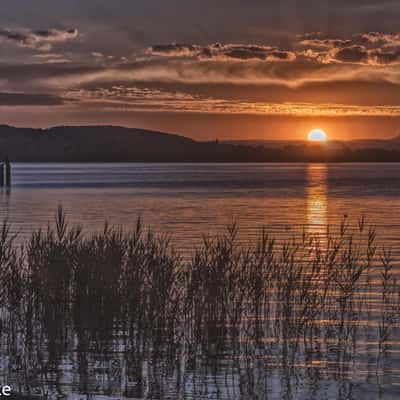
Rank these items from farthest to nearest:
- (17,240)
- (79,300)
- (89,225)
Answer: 1. (89,225)
2. (17,240)
3. (79,300)

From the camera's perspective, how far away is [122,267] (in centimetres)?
1734

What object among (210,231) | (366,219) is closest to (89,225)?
(210,231)

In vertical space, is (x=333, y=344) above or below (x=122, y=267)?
below

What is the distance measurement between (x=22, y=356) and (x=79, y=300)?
1615 mm

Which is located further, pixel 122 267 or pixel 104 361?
pixel 122 267

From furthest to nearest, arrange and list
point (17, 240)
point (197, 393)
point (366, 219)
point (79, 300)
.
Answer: point (366, 219)
point (17, 240)
point (79, 300)
point (197, 393)

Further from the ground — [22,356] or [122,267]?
[122,267]

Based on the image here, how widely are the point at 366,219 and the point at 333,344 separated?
1398 inches

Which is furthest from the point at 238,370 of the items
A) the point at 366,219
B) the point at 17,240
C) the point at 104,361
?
the point at 366,219

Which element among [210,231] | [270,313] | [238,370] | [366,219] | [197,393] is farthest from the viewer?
[366,219]

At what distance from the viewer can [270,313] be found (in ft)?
63.7

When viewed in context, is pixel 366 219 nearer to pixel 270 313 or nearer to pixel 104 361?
pixel 270 313

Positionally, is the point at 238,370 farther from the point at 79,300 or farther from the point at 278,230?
the point at 278,230

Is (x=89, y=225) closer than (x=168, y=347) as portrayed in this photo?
No
